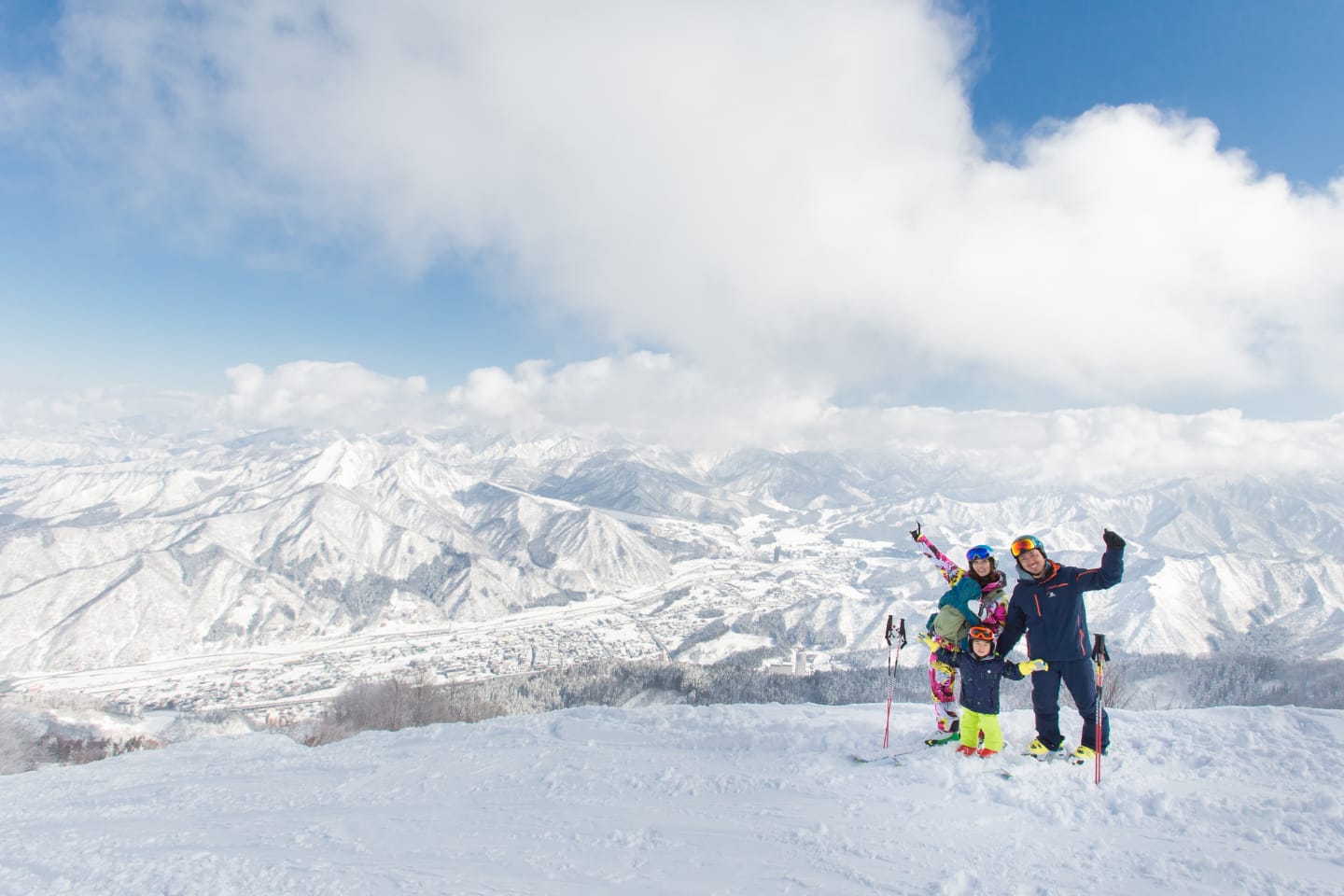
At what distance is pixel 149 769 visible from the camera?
13211 mm

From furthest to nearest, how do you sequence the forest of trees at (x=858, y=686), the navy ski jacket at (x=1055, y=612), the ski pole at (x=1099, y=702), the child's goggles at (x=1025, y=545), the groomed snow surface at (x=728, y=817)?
the forest of trees at (x=858, y=686) < the child's goggles at (x=1025, y=545) < the navy ski jacket at (x=1055, y=612) < the ski pole at (x=1099, y=702) < the groomed snow surface at (x=728, y=817)

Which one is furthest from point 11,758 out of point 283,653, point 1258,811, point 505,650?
point 283,653

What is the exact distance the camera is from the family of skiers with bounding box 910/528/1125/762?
959 centimetres

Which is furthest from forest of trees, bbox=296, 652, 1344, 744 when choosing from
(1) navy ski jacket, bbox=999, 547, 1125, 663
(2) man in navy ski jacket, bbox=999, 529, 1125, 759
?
(1) navy ski jacket, bbox=999, 547, 1125, 663

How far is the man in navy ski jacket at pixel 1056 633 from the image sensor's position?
950 centimetres

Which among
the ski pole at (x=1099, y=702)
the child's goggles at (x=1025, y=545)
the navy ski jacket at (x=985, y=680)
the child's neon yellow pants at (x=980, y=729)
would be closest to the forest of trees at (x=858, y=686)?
the child's neon yellow pants at (x=980, y=729)

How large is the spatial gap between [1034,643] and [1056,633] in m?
0.41

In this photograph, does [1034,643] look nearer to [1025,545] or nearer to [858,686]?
[1025,545]

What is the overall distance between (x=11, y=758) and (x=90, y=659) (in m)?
206

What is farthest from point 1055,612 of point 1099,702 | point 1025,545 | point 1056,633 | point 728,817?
point 728,817

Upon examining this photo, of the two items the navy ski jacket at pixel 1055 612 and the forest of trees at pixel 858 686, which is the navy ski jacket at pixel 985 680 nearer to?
the navy ski jacket at pixel 1055 612

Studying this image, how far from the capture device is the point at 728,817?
838cm

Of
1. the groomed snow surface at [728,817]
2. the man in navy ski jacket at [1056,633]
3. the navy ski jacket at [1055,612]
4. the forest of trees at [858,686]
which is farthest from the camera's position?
the forest of trees at [858,686]

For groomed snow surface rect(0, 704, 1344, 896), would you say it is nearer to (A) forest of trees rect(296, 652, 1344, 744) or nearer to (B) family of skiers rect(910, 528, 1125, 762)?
(B) family of skiers rect(910, 528, 1125, 762)
